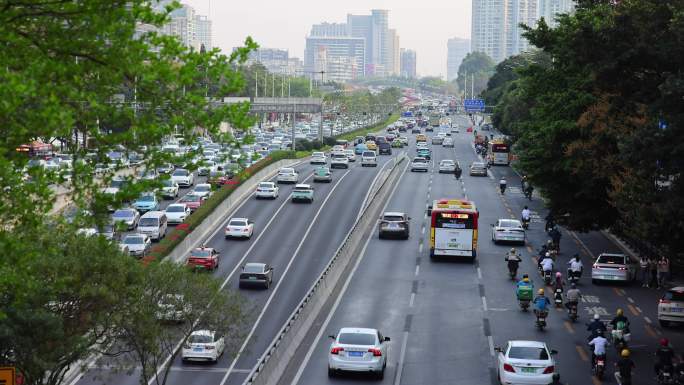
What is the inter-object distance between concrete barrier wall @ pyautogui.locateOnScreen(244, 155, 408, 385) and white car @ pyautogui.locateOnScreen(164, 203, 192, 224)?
1109 cm

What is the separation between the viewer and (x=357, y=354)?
31.5 metres

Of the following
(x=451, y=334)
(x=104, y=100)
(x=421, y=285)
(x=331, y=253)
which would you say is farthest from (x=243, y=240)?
(x=104, y=100)

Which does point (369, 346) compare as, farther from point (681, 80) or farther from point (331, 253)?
point (331, 253)

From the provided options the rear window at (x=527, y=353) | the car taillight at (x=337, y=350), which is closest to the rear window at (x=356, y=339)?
the car taillight at (x=337, y=350)

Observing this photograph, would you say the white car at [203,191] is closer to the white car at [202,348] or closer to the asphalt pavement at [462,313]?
the asphalt pavement at [462,313]

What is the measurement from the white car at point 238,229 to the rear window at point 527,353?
32.7 meters

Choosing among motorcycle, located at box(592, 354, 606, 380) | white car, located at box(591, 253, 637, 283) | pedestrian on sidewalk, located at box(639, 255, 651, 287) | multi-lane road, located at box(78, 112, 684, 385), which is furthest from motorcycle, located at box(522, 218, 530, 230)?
motorcycle, located at box(592, 354, 606, 380)

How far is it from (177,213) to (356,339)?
36.4 m

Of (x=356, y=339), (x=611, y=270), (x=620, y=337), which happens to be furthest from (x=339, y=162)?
(x=356, y=339)

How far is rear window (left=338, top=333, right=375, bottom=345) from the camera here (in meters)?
31.9

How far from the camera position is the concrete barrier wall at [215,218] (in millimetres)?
57562

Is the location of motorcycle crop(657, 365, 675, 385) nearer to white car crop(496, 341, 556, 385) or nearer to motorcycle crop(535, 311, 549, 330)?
white car crop(496, 341, 556, 385)

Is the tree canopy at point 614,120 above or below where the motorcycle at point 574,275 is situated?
above

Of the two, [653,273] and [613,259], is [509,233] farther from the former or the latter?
[653,273]
